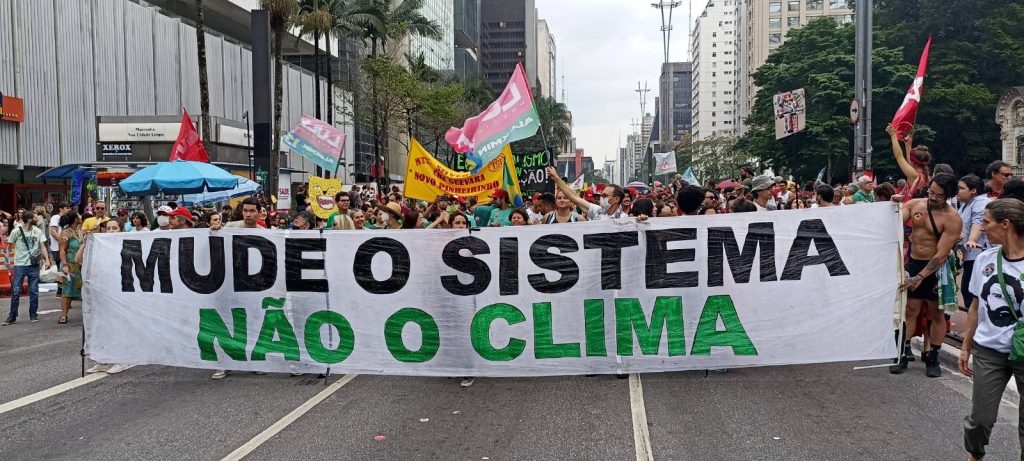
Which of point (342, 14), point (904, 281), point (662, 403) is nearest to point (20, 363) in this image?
point (662, 403)

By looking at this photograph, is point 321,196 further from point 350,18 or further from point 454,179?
point 350,18

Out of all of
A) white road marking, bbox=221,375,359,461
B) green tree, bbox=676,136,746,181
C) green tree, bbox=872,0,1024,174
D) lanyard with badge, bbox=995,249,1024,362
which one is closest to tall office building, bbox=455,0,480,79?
green tree, bbox=676,136,746,181

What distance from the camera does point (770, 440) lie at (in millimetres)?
5516

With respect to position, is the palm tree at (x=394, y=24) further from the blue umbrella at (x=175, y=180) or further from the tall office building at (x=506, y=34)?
the tall office building at (x=506, y=34)

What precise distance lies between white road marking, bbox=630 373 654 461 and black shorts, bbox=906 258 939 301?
2704 millimetres

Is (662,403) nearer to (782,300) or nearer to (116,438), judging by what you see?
(782,300)

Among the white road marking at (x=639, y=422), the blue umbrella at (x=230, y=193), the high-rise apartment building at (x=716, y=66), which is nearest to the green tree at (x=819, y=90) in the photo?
the blue umbrella at (x=230, y=193)

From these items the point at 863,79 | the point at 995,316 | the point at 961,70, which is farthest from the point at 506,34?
the point at 995,316

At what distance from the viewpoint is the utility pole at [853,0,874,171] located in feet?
60.0

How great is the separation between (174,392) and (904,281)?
637cm

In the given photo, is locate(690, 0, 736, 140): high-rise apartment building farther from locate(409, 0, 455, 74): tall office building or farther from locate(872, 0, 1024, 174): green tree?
locate(872, 0, 1024, 174): green tree

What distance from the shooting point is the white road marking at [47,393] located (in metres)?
6.87

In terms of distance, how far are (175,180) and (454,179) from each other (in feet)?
20.5

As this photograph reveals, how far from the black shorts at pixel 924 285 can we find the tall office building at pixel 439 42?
224 ft
